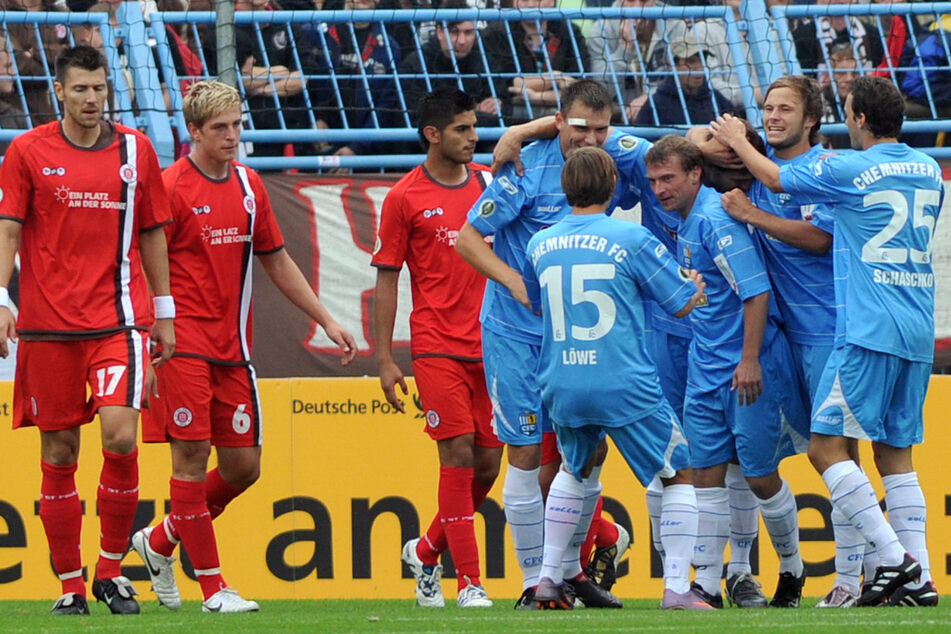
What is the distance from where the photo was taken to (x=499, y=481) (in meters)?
9.51

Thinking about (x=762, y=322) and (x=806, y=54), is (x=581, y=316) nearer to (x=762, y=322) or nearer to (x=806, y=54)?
(x=762, y=322)

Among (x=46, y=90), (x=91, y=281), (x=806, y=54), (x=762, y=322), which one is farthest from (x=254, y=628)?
(x=806, y=54)

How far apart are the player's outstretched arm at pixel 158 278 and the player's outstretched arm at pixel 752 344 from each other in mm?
2493

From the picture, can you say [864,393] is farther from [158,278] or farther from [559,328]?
[158,278]

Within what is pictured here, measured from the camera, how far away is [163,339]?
7.32m

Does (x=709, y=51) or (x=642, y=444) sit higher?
(x=709, y=51)

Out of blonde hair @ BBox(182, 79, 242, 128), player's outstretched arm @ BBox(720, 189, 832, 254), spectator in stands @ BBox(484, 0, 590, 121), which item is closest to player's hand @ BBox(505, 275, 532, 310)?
player's outstretched arm @ BBox(720, 189, 832, 254)

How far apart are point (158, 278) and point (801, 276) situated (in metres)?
2.87

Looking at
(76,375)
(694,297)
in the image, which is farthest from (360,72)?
(694,297)

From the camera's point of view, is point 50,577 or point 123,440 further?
point 50,577

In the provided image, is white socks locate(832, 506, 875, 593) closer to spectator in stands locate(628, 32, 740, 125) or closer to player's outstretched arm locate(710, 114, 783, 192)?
player's outstretched arm locate(710, 114, 783, 192)

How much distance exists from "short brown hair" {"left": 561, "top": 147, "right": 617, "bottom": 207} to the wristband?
1.85 meters

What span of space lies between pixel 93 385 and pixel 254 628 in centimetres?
142

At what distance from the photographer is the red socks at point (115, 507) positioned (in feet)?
24.3
